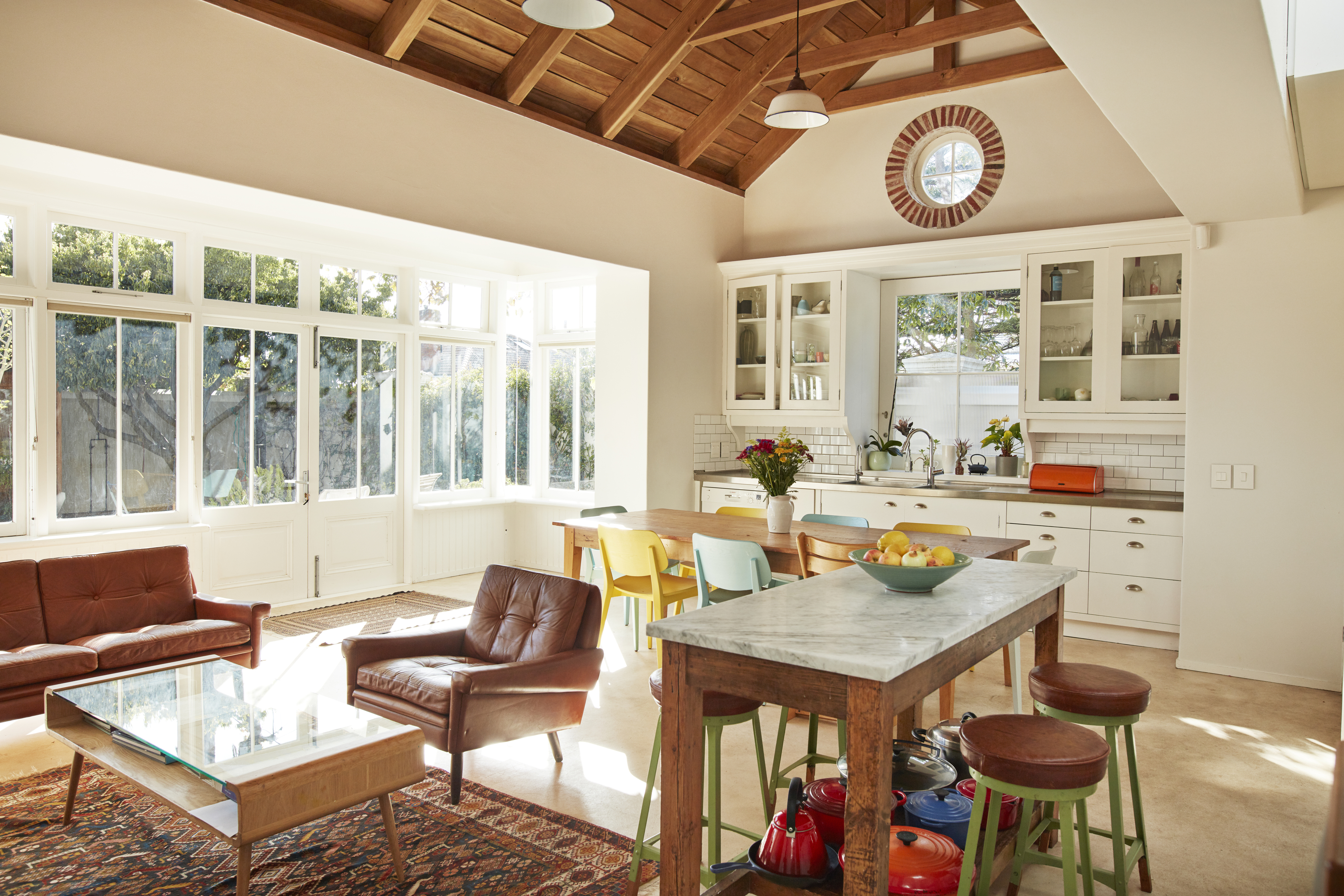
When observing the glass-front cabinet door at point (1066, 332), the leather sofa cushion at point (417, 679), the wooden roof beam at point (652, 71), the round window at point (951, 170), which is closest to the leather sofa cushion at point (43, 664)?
the leather sofa cushion at point (417, 679)

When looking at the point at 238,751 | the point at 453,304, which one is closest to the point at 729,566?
the point at 238,751

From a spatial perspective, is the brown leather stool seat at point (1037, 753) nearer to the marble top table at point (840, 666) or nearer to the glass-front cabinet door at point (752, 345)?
the marble top table at point (840, 666)

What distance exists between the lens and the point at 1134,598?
17.9 feet

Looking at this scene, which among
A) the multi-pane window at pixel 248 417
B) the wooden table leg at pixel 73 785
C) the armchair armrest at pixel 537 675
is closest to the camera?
the wooden table leg at pixel 73 785

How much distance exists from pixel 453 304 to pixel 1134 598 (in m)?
5.53

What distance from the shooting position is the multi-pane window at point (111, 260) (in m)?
5.25

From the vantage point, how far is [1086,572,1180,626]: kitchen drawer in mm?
5355

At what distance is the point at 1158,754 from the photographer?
12.4ft

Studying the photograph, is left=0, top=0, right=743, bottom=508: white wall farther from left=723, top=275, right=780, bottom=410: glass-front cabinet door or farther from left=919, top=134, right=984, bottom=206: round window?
left=919, top=134, right=984, bottom=206: round window

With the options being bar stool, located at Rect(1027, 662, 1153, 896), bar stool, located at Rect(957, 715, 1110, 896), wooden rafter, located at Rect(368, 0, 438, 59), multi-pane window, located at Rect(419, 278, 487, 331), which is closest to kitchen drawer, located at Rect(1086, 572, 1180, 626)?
bar stool, located at Rect(1027, 662, 1153, 896)

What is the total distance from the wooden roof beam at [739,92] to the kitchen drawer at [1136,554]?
3769 mm

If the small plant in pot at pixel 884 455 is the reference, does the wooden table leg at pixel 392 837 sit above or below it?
below

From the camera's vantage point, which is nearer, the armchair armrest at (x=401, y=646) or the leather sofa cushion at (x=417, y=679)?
the leather sofa cushion at (x=417, y=679)

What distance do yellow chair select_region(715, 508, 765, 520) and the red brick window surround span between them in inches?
103
